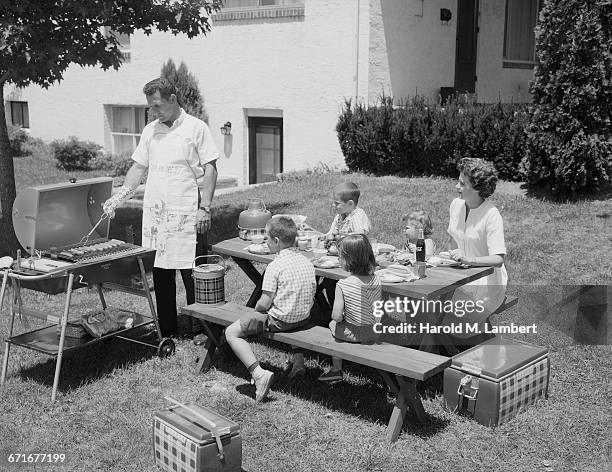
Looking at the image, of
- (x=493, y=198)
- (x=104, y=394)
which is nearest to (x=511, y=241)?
(x=493, y=198)

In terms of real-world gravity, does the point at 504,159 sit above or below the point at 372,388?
above

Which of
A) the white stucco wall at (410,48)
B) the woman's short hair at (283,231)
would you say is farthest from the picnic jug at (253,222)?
the white stucco wall at (410,48)

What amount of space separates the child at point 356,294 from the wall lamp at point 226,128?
10848 millimetres

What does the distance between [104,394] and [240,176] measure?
10.4 m

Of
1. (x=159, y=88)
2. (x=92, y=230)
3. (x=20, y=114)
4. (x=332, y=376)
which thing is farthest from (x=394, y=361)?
(x=20, y=114)

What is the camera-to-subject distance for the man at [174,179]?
586cm

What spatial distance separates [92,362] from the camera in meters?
5.75

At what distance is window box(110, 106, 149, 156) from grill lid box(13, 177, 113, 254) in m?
12.2

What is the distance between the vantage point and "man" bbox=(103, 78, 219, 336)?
5859mm

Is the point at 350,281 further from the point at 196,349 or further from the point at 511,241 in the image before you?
the point at 511,241

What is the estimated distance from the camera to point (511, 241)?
8.48m

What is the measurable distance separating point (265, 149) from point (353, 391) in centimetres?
1054

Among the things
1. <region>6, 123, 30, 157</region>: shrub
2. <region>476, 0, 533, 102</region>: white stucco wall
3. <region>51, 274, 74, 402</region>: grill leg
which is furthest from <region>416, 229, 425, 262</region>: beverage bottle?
<region>6, 123, 30, 157</region>: shrub

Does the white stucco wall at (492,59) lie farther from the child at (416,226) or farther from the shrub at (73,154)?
the child at (416,226)
